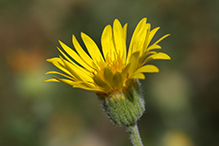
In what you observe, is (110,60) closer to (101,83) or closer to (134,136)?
(101,83)

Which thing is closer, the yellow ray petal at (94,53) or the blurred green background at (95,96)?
the yellow ray petal at (94,53)

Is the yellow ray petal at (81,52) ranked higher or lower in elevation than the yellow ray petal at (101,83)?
higher

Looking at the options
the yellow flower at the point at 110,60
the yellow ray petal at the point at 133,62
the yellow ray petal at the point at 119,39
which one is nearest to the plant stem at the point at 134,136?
the yellow flower at the point at 110,60

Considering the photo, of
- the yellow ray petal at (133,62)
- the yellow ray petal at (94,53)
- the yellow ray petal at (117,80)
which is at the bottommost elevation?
the yellow ray petal at (117,80)

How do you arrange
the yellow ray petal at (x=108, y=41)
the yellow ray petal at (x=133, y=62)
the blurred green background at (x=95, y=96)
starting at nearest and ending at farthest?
1. the yellow ray petal at (x=133, y=62)
2. the yellow ray petal at (x=108, y=41)
3. the blurred green background at (x=95, y=96)

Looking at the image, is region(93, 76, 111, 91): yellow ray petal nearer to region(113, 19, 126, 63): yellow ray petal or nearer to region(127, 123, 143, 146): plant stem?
region(127, 123, 143, 146): plant stem

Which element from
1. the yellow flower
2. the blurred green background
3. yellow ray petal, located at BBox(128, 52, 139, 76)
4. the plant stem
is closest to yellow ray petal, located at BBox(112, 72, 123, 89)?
the yellow flower

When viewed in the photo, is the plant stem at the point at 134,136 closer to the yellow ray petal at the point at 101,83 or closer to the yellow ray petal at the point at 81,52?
the yellow ray petal at the point at 101,83
